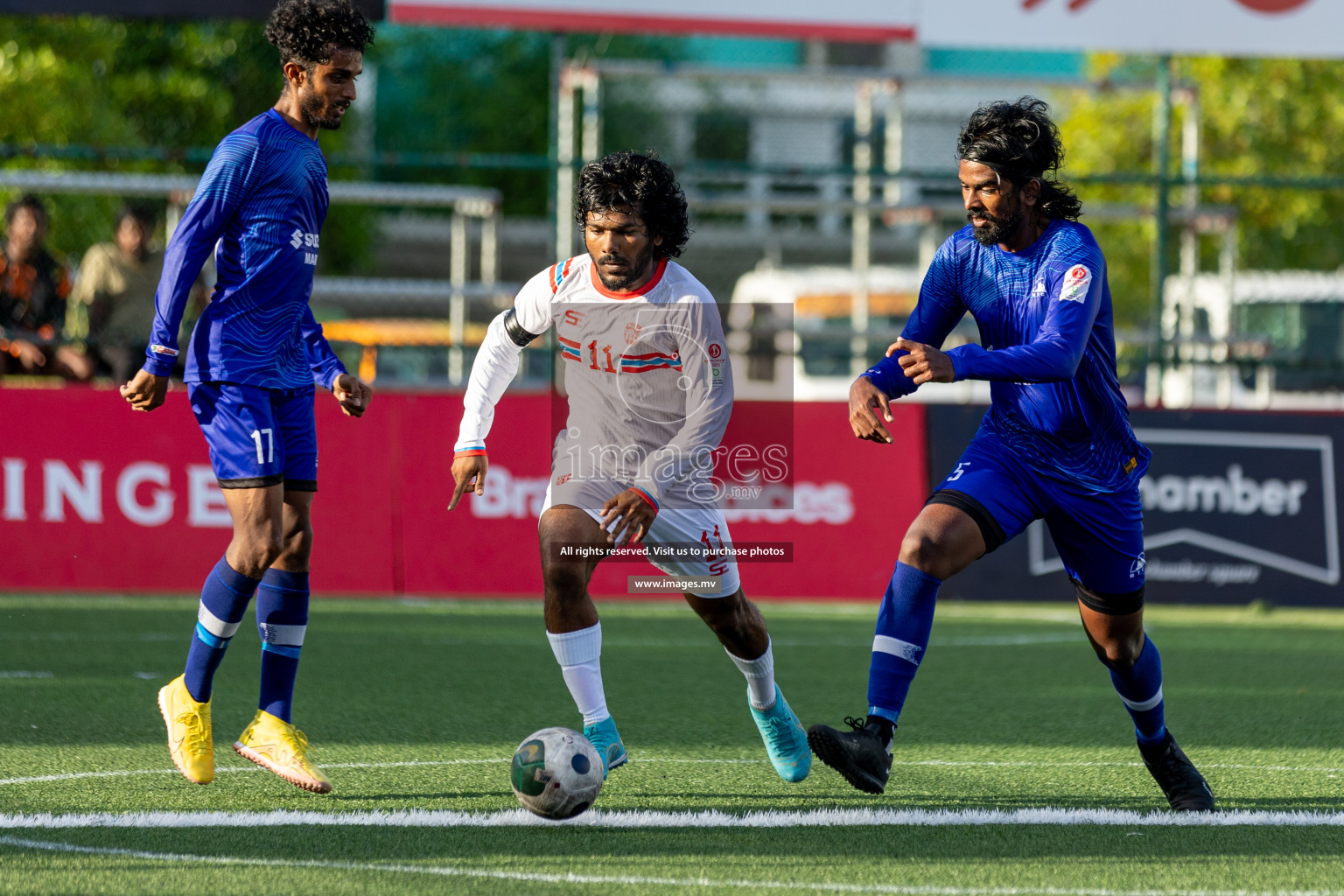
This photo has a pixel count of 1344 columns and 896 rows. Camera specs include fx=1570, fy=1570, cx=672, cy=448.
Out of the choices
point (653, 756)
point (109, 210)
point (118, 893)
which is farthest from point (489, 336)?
point (109, 210)

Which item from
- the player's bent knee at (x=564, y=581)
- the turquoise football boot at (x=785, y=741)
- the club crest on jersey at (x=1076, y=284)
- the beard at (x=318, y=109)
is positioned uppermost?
the beard at (x=318, y=109)

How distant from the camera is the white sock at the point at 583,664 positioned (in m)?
4.66

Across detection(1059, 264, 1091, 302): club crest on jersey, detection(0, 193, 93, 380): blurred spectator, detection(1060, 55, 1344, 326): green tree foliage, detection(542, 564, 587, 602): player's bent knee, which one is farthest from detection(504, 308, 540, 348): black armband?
detection(1060, 55, 1344, 326): green tree foliage

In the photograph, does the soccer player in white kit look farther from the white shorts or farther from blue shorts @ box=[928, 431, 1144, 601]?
blue shorts @ box=[928, 431, 1144, 601]

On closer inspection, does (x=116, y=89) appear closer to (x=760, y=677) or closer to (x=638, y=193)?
(x=638, y=193)

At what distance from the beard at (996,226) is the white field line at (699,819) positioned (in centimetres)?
171

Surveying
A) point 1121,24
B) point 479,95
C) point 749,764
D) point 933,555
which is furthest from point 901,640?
point 479,95

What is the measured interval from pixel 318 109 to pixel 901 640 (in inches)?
96.5

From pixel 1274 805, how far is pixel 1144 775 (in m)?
0.56

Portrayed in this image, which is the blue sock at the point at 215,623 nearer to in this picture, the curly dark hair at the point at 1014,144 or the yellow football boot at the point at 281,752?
the yellow football boot at the point at 281,752

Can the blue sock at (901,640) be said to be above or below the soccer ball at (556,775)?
above

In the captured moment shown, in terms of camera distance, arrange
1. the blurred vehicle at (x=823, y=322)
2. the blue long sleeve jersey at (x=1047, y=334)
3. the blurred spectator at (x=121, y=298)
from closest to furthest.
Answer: the blue long sleeve jersey at (x=1047, y=334)
the blurred spectator at (x=121, y=298)
the blurred vehicle at (x=823, y=322)

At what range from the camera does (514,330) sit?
4.94m

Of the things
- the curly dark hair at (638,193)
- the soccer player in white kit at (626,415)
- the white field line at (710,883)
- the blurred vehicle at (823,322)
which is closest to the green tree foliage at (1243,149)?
the blurred vehicle at (823,322)
